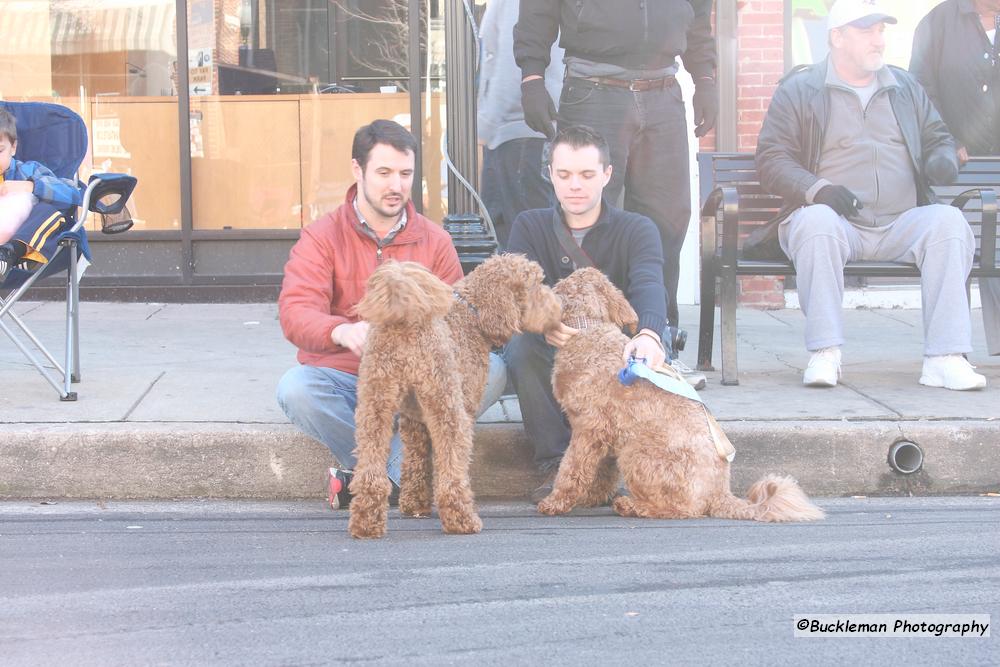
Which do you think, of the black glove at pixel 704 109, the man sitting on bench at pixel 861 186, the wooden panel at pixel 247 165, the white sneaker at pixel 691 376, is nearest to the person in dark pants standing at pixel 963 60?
the man sitting on bench at pixel 861 186

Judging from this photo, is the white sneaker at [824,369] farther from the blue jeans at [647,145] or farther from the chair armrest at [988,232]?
the chair armrest at [988,232]

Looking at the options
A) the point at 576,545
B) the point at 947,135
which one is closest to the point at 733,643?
the point at 576,545

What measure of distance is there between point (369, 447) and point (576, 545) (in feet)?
2.55

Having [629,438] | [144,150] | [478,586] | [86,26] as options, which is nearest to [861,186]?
[629,438]

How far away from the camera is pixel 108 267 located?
29.8 ft

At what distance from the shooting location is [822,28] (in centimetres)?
908

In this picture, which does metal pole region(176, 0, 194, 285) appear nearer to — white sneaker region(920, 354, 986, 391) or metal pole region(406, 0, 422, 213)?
metal pole region(406, 0, 422, 213)

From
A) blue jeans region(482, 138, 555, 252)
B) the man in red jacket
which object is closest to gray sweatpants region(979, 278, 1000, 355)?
blue jeans region(482, 138, 555, 252)

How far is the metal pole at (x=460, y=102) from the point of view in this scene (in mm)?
5773

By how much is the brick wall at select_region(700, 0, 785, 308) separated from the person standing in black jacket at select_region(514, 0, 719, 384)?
3.04m

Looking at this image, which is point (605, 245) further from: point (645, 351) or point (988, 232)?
point (988, 232)

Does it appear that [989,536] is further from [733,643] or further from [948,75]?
[948,75]

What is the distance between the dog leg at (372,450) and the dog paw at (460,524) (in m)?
0.24

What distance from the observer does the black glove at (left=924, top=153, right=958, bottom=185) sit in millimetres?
6129
